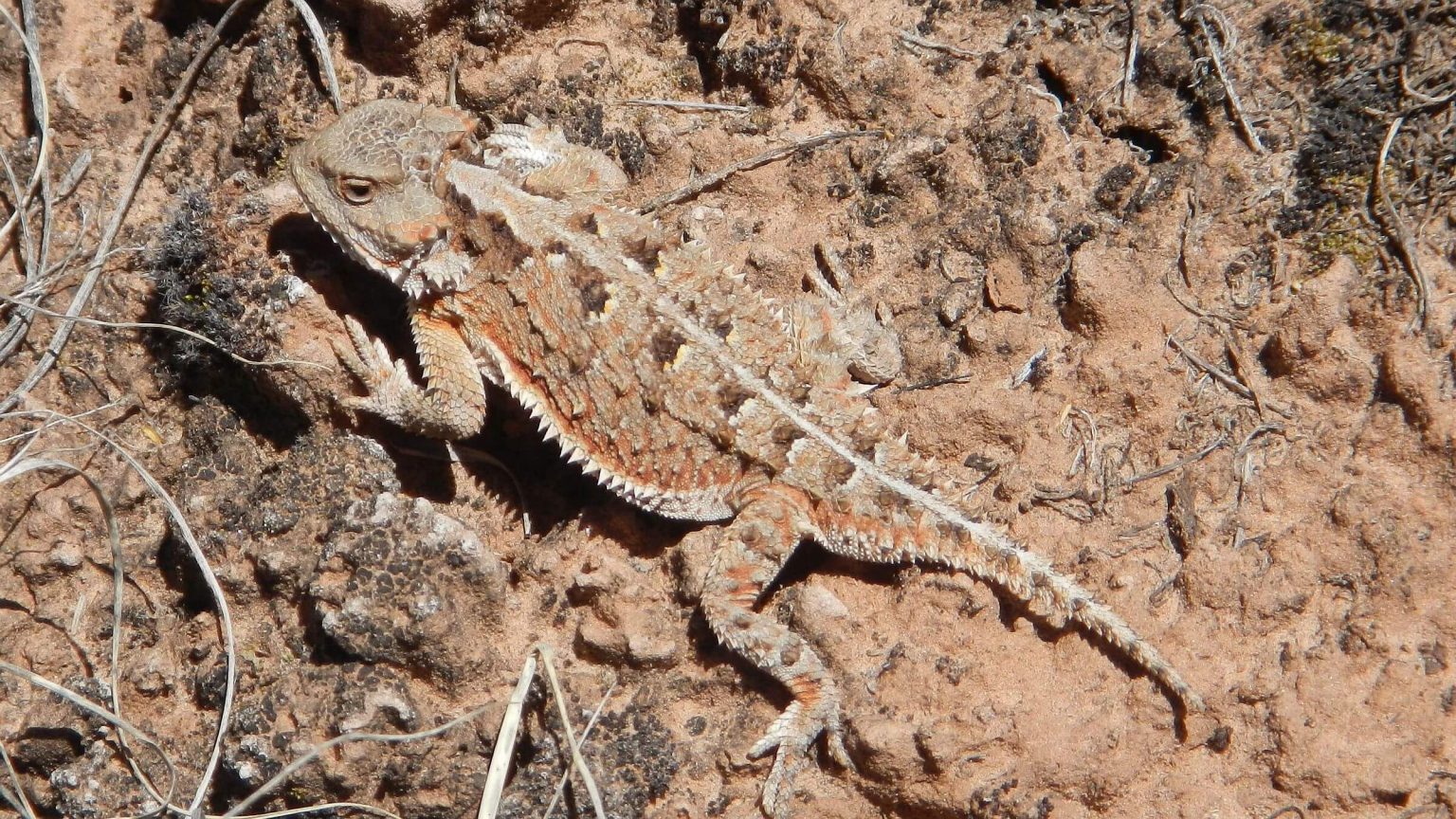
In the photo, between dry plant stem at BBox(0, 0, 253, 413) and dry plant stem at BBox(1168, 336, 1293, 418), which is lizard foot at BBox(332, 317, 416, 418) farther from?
dry plant stem at BBox(1168, 336, 1293, 418)

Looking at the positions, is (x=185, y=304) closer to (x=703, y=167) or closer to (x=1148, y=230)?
(x=703, y=167)

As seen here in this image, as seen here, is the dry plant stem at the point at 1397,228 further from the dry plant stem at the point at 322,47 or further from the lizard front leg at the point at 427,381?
the dry plant stem at the point at 322,47

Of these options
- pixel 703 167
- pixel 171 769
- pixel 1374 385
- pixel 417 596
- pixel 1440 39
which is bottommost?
pixel 171 769

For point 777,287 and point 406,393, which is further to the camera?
point 777,287

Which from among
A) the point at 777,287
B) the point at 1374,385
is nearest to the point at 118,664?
the point at 777,287

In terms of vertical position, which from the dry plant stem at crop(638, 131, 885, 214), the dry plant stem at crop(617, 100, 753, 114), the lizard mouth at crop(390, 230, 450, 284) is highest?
the dry plant stem at crop(617, 100, 753, 114)

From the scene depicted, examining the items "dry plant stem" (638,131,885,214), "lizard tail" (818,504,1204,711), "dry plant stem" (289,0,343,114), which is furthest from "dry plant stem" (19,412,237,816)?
"lizard tail" (818,504,1204,711)

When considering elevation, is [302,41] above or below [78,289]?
above
